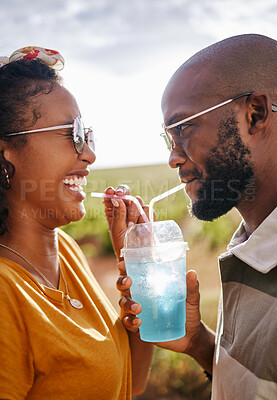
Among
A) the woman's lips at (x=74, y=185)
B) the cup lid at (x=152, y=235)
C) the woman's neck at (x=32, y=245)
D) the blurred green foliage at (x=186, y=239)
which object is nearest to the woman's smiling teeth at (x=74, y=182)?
the woman's lips at (x=74, y=185)

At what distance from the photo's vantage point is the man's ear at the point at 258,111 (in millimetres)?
2377

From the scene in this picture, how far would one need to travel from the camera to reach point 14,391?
1.79 metres

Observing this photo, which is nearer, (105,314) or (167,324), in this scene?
(167,324)

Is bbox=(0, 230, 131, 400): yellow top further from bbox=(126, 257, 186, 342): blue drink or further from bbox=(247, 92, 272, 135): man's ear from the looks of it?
bbox=(247, 92, 272, 135): man's ear

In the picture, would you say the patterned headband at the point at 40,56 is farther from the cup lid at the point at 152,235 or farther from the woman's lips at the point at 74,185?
the cup lid at the point at 152,235

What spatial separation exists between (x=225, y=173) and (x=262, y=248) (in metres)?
0.56

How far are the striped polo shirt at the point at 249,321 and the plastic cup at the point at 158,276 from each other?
26 cm

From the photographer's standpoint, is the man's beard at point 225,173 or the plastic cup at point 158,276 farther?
the man's beard at point 225,173

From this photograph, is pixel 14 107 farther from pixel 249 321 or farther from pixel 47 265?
pixel 249 321

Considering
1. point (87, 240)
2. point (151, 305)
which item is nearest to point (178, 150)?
point (151, 305)

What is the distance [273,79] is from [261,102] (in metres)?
0.18

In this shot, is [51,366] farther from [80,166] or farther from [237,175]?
[237,175]

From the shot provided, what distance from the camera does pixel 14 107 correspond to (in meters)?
2.32

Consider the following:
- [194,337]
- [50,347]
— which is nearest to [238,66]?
[194,337]
